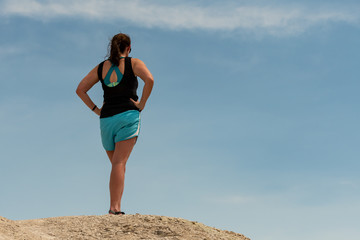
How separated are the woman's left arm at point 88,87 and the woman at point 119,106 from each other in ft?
0.44

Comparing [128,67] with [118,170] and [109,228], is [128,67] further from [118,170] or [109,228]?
[109,228]

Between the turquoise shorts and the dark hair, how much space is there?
1.05 m

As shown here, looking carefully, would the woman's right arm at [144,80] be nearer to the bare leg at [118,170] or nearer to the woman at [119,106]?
the woman at [119,106]

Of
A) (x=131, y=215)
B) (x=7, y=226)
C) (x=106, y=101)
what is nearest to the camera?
(x=7, y=226)

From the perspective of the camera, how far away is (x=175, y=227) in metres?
8.45

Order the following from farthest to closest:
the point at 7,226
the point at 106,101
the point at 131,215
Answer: the point at 106,101, the point at 131,215, the point at 7,226

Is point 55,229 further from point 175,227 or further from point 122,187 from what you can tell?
point 175,227

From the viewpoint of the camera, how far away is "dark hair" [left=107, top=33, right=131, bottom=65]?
9.49 metres

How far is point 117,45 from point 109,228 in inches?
135

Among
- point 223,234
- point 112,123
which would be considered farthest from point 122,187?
point 223,234

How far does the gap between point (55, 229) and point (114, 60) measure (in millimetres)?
3227

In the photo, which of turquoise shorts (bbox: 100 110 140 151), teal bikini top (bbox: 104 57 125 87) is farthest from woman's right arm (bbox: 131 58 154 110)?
teal bikini top (bbox: 104 57 125 87)

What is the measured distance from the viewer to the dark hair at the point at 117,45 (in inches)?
374

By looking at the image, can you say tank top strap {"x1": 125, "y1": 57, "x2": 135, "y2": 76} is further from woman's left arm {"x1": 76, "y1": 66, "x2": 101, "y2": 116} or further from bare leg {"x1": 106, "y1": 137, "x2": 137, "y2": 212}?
bare leg {"x1": 106, "y1": 137, "x2": 137, "y2": 212}
